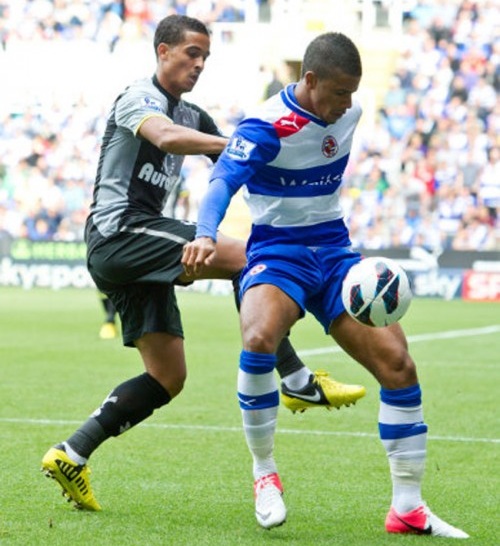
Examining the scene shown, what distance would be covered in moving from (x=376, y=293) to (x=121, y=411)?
4.85ft

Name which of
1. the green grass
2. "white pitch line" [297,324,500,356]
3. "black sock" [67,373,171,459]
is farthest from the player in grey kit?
"white pitch line" [297,324,500,356]

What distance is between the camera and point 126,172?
6.32m

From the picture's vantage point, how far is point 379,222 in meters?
23.7

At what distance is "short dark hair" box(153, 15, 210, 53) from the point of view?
634 centimetres

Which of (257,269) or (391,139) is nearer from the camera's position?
(257,269)

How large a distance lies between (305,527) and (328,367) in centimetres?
711

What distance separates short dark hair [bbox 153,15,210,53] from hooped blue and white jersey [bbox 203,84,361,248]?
82 centimetres

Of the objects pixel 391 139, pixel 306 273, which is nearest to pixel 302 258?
pixel 306 273

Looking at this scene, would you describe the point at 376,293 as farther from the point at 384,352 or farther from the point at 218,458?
the point at 218,458

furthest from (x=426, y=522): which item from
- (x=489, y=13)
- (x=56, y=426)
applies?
(x=489, y=13)

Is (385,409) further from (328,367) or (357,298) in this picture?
(328,367)

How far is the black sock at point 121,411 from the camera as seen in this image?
612 cm

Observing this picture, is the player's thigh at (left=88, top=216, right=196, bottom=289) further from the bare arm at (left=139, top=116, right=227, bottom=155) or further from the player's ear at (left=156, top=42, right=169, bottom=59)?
the player's ear at (left=156, top=42, right=169, bottom=59)

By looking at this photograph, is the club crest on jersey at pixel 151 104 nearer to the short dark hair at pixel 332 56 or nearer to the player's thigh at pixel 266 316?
the short dark hair at pixel 332 56
